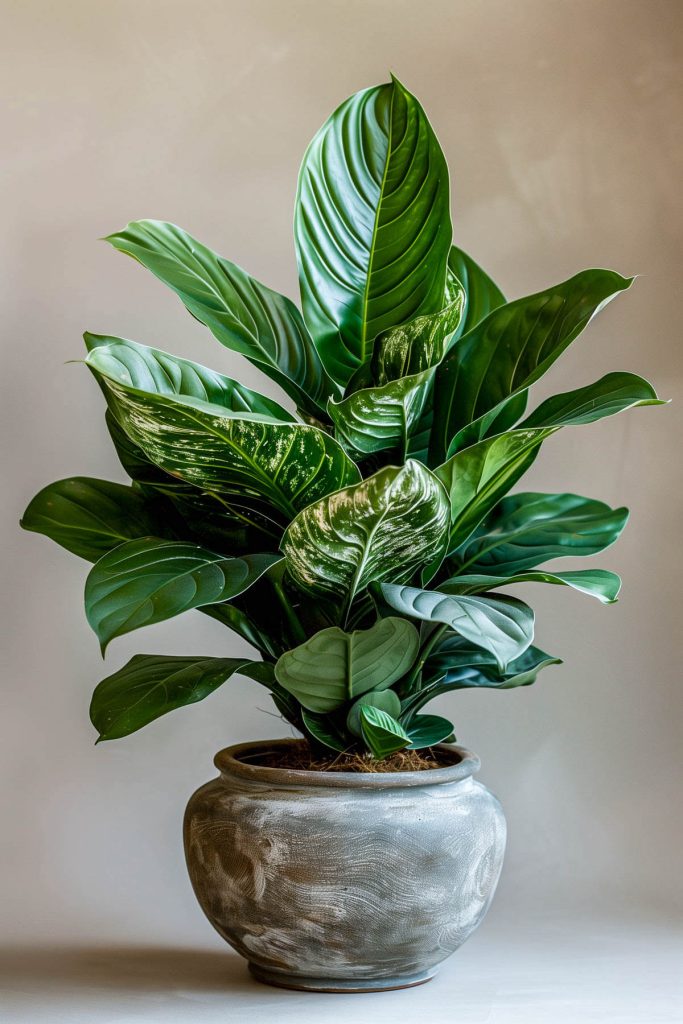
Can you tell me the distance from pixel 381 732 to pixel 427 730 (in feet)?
0.39

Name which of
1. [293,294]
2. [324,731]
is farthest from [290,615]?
[293,294]

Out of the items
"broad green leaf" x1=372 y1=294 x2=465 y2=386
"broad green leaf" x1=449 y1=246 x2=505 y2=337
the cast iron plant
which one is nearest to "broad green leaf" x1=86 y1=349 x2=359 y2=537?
the cast iron plant

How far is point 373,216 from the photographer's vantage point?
1.03 m

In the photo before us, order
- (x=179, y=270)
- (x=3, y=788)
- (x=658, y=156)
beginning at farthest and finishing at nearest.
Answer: (x=658, y=156) < (x=3, y=788) < (x=179, y=270)

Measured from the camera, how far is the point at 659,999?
1.02 m

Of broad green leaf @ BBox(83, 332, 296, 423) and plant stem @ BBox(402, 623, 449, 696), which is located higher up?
broad green leaf @ BBox(83, 332, 296, 423)

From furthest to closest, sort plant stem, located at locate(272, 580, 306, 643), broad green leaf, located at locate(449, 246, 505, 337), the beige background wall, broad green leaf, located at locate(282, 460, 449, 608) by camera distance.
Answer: the beige background wall, broad green leaf, located at locate(449, 246, 505, 337), plant stem, located at locate(272, 580, 306, 643), broad green leaf, located at locate(282, 460, 449, 608)

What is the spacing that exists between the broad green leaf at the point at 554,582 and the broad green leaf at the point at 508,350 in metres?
0.15

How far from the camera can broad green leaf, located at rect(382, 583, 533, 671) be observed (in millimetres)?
818

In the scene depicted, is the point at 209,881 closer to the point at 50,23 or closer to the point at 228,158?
the point at 228,158

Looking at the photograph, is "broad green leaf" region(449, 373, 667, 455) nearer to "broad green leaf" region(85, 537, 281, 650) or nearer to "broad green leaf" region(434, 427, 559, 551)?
"broad green leaf" region(434, 427, 559, 551)

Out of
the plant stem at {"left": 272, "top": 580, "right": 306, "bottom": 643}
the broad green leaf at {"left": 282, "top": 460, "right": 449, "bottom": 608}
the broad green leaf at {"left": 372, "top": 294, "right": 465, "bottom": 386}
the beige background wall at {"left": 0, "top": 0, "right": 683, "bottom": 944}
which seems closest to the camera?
the broad green leaf at {"left": 282, "top": 460, "right": 449, "bottom": 608}

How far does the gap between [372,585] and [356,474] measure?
0.39ft

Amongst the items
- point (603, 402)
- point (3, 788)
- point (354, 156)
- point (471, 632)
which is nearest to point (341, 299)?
point (354, 156)
